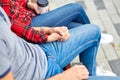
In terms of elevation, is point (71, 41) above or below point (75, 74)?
above

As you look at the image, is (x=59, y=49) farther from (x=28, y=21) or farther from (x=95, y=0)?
(x=95, y=0)

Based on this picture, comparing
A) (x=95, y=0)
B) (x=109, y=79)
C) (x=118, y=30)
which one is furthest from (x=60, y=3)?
(x=109, y=79)

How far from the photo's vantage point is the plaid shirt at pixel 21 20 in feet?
6.26

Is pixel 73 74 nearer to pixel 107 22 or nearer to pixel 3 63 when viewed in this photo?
pixel 3 63

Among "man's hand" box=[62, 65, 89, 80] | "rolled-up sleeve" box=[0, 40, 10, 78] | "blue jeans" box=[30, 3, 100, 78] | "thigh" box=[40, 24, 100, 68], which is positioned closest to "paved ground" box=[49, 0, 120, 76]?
"blue jeans" box=[30, 3, 100, 78]

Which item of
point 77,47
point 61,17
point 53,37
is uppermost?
point 61,17

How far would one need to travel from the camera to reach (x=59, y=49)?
188 cm

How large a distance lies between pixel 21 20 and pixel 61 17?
32cm

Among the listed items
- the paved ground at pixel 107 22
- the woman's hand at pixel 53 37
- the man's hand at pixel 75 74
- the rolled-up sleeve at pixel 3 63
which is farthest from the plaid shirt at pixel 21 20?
the paved ground at pixel 107 22

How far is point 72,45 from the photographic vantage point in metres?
1.92

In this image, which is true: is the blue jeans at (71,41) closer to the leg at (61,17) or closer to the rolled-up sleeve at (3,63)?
the leg at (61,17)

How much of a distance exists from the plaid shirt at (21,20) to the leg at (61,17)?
0.08 metres

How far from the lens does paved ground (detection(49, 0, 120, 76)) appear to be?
251 cm

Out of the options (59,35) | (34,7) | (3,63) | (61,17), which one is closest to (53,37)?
(59,35)
